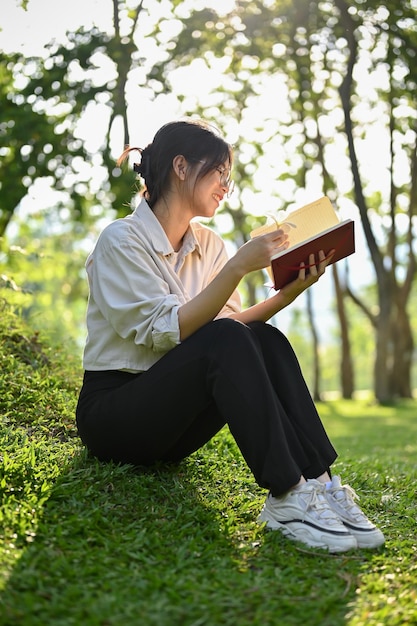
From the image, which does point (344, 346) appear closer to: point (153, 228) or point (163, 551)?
point (153, 228)

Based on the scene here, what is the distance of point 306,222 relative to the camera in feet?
9.07

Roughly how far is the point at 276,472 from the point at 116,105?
635 cm

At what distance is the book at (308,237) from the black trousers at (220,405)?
0.22m

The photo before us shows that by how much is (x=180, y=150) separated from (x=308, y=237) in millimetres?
570

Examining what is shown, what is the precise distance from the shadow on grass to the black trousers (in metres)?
0.18

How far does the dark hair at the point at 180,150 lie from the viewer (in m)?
2.72

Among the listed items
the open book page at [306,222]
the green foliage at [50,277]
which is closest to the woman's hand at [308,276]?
the open book page at [306,222]

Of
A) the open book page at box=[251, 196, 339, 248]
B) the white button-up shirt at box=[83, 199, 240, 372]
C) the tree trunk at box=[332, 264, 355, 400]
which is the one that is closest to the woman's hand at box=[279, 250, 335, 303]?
the open book page at box=[251, 196, 339, 248]

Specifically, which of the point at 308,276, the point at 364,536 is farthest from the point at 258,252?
the point at 364,536

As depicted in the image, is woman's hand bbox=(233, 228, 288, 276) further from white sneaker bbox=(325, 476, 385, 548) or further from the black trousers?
white sneaker bbox=(325, 476, 385, 548)

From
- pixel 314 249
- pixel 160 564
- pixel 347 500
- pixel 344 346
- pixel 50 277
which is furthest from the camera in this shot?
pixel 50 277

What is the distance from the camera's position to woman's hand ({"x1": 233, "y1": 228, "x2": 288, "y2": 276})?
245cm

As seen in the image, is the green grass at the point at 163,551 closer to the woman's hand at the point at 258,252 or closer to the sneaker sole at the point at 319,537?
the sneaker sole at the point at 319,537

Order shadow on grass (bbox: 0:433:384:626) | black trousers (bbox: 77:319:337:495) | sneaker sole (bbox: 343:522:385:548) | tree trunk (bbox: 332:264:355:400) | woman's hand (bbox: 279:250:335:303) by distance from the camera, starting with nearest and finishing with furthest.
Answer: shadow on grass (bbox: 0:433:384:626) < black trousers (bbox: 77:319:337:495) < sneaker sole (bbox: 343:522:385:548) < woman's hand (bbox: 279:250:335:303) < tree trunk (bbox: 332:264:355:400)
